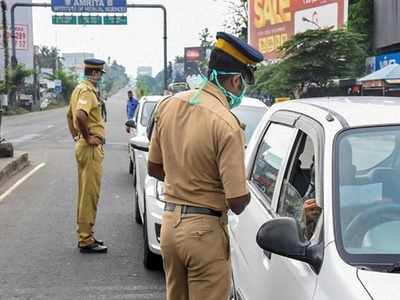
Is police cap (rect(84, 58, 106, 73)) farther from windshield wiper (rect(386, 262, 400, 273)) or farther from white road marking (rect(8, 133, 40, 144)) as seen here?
white road marking (rect(8, 133, 40, 144))

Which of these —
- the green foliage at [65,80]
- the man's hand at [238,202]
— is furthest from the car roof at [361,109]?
the green foliage at [65,80]

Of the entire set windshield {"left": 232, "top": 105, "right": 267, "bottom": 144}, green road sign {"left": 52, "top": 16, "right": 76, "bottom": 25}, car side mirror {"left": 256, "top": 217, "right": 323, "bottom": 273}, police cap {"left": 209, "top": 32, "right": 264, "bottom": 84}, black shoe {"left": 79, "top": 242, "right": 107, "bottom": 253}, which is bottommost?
black shoe {"left": 79, "top": 242, "right": 107, "bottom": 253}

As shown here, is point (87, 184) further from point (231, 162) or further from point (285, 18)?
point (285, 18)

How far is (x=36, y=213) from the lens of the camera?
873cm

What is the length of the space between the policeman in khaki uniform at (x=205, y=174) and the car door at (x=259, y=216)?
0.65 ft

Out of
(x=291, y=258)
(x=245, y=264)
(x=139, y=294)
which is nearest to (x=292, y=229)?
(x=291, y=258)

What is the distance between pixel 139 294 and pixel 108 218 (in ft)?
10.3

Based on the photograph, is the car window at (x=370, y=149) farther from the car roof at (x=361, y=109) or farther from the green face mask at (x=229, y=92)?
the green face mask at (x=229, y=92)

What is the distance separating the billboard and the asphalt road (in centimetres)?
1180

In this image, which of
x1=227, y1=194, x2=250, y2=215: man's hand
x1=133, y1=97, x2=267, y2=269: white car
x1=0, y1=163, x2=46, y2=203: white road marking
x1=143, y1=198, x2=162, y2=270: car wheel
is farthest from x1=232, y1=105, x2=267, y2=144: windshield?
x1=0, y1=163, x2=46, y2=203: white road marking

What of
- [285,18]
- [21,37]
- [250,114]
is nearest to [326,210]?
[250,114]

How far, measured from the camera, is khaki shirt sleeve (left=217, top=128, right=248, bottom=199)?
2.94 metres

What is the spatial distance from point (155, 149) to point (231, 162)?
616 millimetres

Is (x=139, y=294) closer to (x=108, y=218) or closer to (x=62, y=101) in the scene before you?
(x=108, y=218)
